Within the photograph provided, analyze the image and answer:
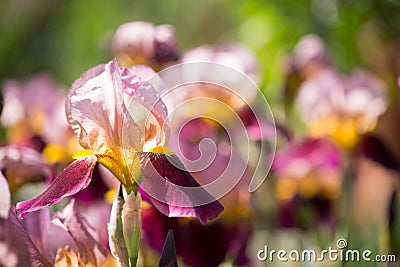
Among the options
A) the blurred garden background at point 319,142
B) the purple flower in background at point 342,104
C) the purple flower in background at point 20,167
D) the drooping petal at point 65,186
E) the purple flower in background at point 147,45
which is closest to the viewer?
the drooping petal at point 65,186

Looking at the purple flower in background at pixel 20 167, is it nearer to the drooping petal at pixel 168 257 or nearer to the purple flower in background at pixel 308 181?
the drooping petal at pixel 168 257

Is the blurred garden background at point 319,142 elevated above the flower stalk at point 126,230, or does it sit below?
above

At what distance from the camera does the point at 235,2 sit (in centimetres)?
304

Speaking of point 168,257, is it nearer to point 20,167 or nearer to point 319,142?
point 20,167

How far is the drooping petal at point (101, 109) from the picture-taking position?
2.09ft

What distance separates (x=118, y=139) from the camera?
645 mm

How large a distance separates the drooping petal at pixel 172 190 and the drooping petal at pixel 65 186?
43 millimetres

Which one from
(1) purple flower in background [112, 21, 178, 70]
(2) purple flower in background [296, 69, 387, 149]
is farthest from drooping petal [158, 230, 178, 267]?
(2) purple flower in background [296, 69, 387, 149]

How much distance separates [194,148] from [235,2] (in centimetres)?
220

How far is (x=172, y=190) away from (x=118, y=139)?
62 millimetres

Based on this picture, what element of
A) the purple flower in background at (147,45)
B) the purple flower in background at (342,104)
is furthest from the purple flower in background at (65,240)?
the purple flower in background at (342,104)

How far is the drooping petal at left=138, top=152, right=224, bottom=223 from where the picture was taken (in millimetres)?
613

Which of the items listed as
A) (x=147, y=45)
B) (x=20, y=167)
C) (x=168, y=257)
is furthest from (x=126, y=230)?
(x=147, y=45)

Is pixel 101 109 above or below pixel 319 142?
below
